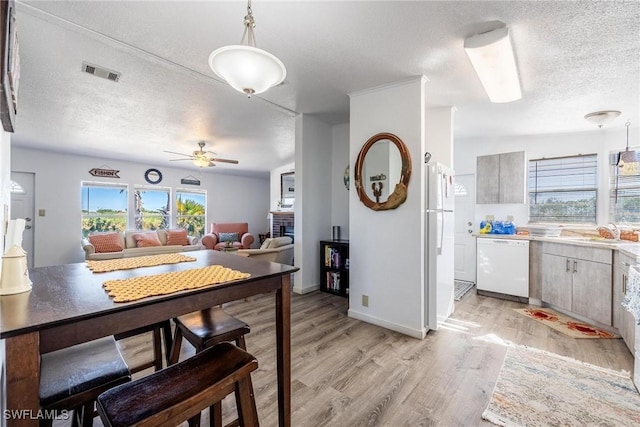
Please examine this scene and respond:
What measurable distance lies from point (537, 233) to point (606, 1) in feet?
10.8

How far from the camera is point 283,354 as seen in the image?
1.42 m

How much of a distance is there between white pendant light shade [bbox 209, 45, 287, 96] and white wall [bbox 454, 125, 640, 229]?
431cm

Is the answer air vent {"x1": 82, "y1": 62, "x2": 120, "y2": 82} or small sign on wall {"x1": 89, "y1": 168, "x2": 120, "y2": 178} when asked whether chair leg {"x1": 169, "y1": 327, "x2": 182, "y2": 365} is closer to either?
air vent {"x1": 82, "y1": 62, "x2": 120, "y2": 82}

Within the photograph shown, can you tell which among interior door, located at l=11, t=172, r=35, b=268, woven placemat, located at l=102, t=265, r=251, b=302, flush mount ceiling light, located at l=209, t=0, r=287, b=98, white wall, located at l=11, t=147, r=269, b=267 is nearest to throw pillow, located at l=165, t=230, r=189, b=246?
white wall, located at l=11, t=147, r=269, b=267

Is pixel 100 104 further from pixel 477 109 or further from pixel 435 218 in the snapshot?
pixel 477 109

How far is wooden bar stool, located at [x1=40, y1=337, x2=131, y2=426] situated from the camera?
3.15 ft

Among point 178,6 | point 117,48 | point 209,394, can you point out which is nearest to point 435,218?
point 209,394

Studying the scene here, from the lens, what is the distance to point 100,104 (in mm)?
3330

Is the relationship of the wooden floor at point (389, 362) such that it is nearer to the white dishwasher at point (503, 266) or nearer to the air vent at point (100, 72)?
the white dishwasher at point (503, 266)

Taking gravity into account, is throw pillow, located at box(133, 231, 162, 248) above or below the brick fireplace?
below

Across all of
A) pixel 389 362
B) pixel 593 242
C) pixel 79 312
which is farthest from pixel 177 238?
pixel 593 242

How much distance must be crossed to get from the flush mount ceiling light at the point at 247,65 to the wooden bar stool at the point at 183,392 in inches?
Answer: 52.1

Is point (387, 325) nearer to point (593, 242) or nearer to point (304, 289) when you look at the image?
point (304, 289)

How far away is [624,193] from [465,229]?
6.58 feet
